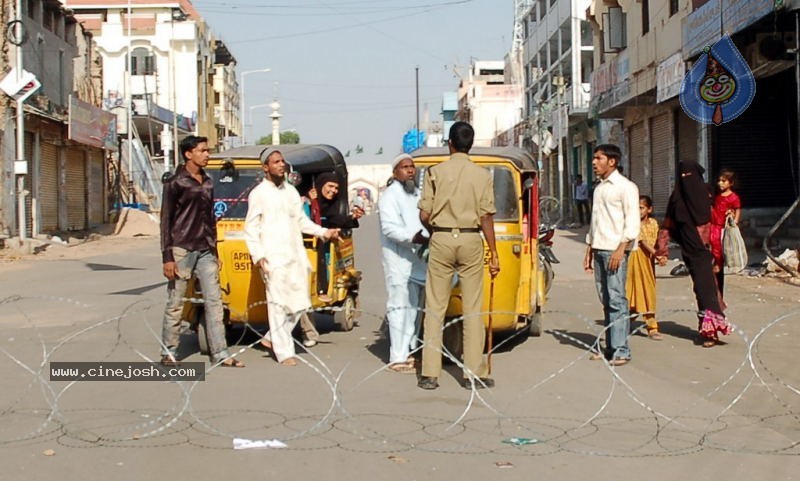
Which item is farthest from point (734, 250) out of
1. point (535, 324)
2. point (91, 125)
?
point (91, 125)

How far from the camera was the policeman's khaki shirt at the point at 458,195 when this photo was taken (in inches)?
302

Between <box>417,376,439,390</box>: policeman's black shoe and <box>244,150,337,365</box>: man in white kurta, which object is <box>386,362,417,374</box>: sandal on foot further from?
<box>244,150,337,365</box>: man in white kurta

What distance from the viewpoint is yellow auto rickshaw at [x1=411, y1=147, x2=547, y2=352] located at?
9.10 metres

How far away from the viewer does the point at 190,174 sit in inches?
336

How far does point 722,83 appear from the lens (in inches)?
765

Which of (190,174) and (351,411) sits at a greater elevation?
(190,174)

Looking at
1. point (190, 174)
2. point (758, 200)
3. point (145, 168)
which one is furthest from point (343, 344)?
point (145, 168)

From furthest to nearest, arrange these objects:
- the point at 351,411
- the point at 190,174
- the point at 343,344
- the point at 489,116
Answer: the point at 489,116
the point at 343,344
the point at 190,174
the point at 351,411

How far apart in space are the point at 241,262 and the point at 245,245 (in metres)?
0.16

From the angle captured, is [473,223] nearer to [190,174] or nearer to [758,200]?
[190,174]

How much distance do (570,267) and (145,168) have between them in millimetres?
32703

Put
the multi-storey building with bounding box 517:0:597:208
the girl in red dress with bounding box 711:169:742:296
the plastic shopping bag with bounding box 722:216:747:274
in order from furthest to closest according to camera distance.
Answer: the multi-storey building with bounding box 517:0:597:208, the plastic shopping bag with bounding box 722:216:747:274, the girl in red dress with bounding box 711:169:742:296

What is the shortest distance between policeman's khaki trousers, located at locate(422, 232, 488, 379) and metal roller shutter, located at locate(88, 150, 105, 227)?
111 ft

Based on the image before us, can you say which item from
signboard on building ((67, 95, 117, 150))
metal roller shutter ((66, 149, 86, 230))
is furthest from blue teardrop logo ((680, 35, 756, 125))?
metal roller shutter ((66, 149, 86, 230))
